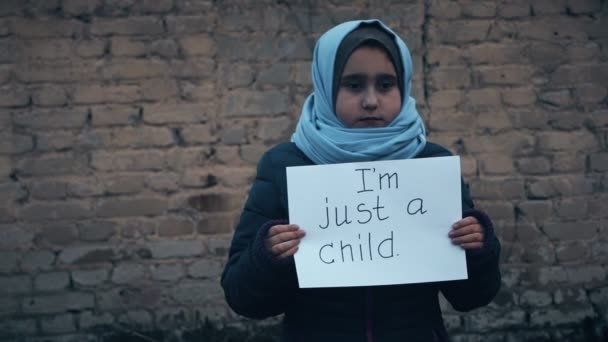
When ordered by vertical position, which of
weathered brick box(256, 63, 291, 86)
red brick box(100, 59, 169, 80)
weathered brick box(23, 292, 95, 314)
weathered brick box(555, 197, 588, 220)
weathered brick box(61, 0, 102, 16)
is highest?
weathered brick box(61, 0, 102, 16)

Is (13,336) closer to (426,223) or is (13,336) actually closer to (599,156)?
(426,223)

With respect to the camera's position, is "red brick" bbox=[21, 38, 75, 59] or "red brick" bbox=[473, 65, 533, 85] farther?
"red brick" bbox=[473, 65, 533, 85]

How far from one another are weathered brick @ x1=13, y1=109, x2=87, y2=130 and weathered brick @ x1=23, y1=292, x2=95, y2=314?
925 mm

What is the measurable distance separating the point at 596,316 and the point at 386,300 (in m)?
2.77

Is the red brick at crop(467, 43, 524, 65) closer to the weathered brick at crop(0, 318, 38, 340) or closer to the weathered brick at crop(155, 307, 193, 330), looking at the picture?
the weathered brick at crop(155, 307, 193, 330)

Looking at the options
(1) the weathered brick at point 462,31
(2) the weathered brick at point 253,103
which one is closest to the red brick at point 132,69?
(2) the weathered brick at point 253,103

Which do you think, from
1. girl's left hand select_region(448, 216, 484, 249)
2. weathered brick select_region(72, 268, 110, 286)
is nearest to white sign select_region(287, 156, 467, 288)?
girl's left hand select_region(448, 216, 484, 249)

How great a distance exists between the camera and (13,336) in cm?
371

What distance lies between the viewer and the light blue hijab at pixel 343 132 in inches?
63.5

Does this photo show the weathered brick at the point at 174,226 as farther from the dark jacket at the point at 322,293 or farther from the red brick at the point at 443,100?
the dark jacket at the point at 322,293

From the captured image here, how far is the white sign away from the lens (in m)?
1.55

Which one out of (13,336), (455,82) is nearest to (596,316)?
(455,82)

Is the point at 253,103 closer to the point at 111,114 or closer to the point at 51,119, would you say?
the point at 111,114

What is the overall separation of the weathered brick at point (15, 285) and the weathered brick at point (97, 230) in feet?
1.27
